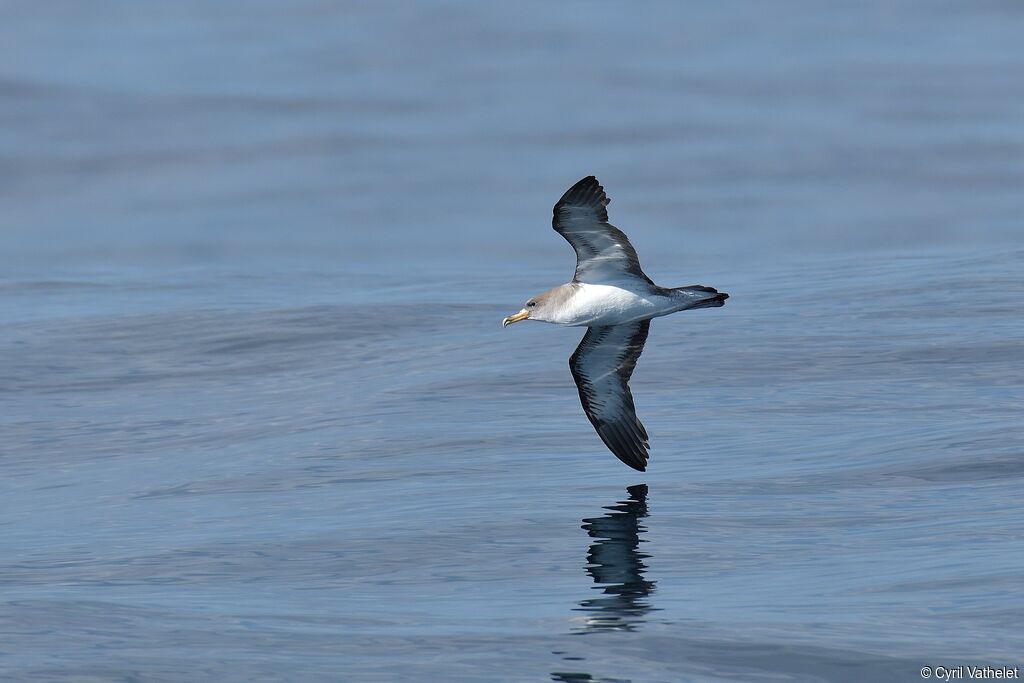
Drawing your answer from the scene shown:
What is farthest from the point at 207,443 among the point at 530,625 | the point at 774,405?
the point at 530,625

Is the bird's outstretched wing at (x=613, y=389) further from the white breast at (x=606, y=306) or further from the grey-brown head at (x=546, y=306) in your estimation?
the white breast at (x=606, y=306)

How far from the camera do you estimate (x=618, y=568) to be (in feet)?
40.2

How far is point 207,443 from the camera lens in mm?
17781

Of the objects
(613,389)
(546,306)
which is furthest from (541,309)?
(613,389)

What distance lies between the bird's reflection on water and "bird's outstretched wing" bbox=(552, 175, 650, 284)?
6.90ft

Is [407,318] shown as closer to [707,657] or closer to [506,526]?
[506,526]

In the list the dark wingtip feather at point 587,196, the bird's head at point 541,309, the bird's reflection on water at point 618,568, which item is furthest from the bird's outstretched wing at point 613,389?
the dark wingtip feather at point 587,196

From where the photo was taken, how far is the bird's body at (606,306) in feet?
42.3

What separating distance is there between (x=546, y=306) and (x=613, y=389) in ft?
5.02

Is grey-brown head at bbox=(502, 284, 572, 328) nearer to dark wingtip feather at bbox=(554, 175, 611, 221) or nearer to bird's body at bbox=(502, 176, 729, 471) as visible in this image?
bird's body at bbox=(502, 176, 729, 471)

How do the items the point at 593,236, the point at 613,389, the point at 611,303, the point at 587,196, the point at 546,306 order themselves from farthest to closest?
1. the point at 613,389
2. the point at 546,306
3. the point at 611,303
4. the point at 593,236
5. the point at 587,196

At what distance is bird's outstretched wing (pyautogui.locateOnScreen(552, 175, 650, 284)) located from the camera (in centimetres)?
1269

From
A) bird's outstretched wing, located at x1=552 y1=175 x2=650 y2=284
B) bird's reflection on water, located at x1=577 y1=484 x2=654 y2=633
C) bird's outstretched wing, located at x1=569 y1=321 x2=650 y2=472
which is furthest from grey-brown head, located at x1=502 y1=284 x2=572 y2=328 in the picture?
bird's reflection on water, located at x1=577 y1=484 x2=654 y2=633

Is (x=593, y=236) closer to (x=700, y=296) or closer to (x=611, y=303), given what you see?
(x=611, y=303)
